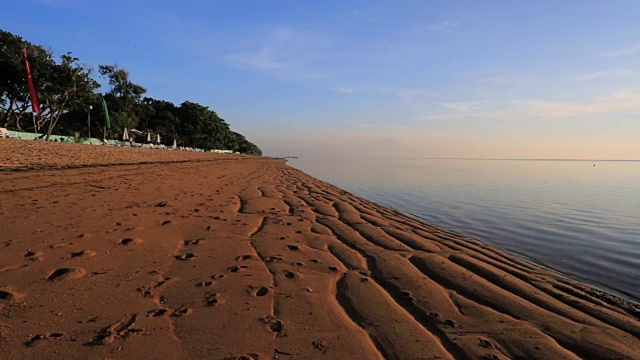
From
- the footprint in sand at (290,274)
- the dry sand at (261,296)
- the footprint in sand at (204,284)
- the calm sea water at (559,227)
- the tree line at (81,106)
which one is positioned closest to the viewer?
the dry sand at (261,296)

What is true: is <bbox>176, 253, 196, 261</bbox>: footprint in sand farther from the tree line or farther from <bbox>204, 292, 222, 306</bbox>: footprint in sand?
the tree line

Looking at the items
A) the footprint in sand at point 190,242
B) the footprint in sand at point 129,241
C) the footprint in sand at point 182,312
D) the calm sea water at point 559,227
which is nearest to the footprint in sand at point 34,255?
the footprint in sand at point 129,241

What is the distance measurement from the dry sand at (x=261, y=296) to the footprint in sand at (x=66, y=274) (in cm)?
2

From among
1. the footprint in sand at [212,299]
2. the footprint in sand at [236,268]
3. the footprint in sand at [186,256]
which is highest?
the footprint in sand at [186,256]

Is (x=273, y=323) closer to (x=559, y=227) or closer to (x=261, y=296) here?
(x=261, y=296)

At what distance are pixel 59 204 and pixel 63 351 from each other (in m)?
4.97

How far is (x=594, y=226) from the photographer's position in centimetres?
1145

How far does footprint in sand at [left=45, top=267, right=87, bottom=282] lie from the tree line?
36597 mm

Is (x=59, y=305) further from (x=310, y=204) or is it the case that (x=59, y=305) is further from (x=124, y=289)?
(x=310, y=204)

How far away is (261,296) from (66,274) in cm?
191

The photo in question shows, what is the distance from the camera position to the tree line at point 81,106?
32938 millimetres

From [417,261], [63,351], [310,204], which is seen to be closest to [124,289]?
[63,351]

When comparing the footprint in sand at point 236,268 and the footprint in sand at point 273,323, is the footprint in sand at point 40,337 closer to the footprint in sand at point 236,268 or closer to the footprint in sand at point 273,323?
the footprint in sand at point 273,323

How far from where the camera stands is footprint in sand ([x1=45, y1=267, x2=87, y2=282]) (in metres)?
3.52
